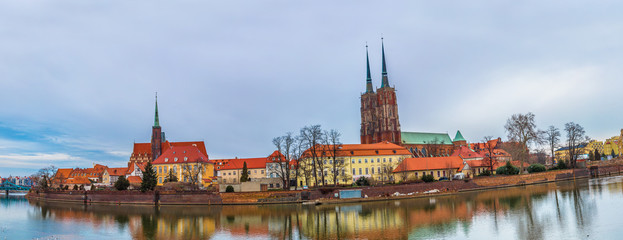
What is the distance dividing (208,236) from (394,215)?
51.6ft

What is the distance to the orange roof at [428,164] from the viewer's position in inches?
2859

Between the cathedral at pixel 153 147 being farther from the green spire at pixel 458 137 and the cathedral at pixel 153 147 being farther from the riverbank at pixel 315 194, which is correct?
the green spire at pixel 458 137

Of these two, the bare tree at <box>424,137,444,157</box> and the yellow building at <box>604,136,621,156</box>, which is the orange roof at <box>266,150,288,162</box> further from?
the yellow building at <box>604,136,621,156</box>

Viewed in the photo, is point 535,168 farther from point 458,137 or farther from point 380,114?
point 458,137

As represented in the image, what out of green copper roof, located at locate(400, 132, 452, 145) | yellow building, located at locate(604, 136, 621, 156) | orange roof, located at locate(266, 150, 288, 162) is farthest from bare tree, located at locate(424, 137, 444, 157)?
yellow building, located at locate(604, 136, 621, 156)

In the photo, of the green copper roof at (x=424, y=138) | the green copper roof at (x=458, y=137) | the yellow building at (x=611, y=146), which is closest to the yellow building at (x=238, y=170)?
the green copper roof at (x=424, y=138)

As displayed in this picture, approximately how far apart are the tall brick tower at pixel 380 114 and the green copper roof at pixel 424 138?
20.2 feet

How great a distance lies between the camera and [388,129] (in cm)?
12100

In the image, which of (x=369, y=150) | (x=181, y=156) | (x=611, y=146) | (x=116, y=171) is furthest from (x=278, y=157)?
(x=611, y=146)

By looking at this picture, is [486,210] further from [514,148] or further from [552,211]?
[514,148]

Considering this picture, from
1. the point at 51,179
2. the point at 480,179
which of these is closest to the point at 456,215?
the point at 480,179

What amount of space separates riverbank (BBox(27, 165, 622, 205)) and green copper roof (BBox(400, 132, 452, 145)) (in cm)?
5409

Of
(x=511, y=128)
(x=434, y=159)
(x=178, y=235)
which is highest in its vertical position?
(x=511, y=128)

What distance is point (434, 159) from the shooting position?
245 feet
